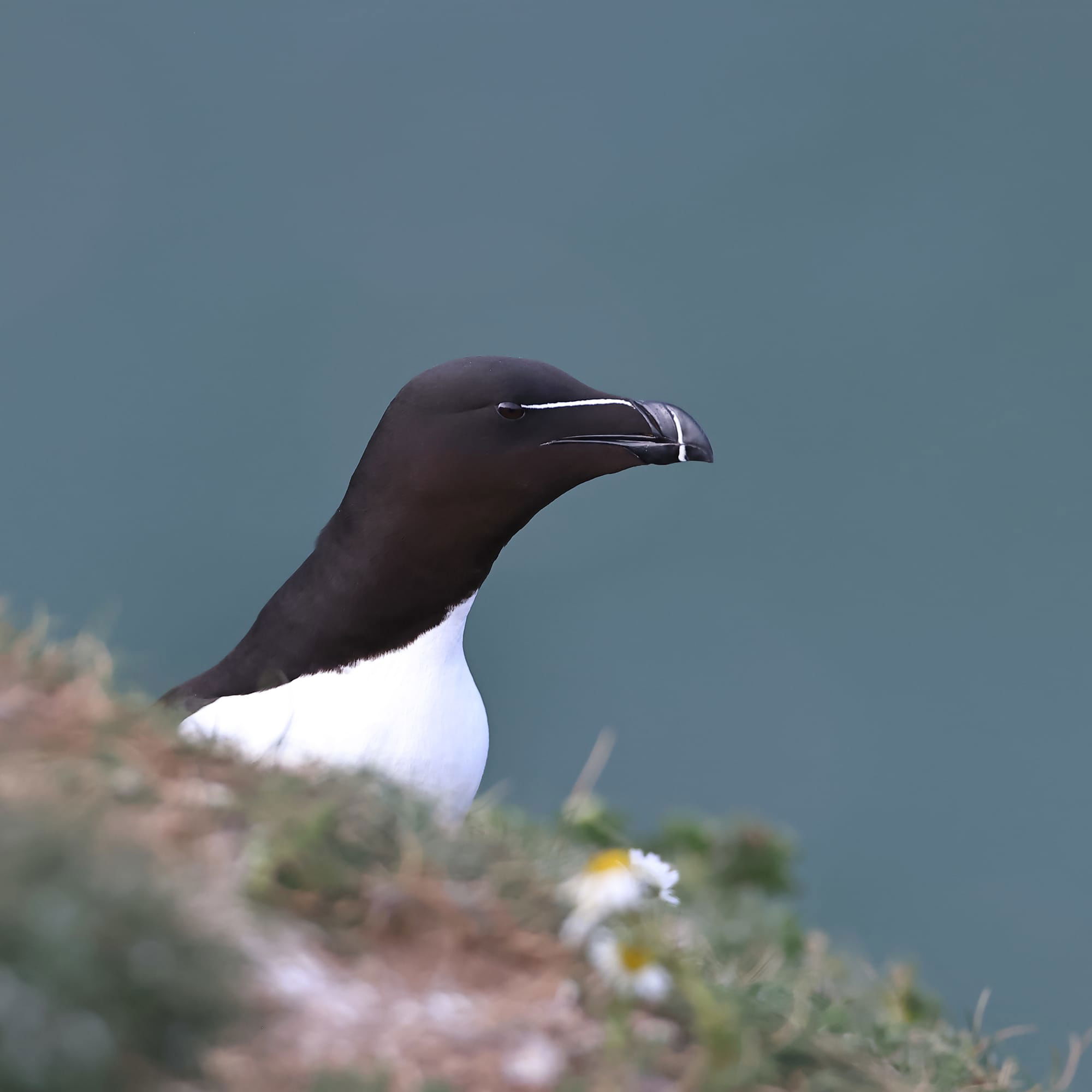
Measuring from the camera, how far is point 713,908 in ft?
11.2

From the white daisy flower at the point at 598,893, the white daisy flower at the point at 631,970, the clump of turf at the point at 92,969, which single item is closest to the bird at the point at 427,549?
the white daisy flower at the point at 598,893

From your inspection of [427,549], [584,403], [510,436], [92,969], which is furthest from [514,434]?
[92,969]

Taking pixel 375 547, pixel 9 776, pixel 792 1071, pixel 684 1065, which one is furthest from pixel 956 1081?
pixel 375 547

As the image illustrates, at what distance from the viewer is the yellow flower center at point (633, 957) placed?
211 centimetres

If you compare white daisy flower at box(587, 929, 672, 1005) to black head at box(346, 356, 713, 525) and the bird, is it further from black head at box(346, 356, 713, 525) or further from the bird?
black head at box(346, 356, 713, 525)

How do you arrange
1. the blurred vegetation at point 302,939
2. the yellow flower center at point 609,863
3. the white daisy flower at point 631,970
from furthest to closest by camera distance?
1. the yellow flower center at point 609,863
2. the white daisy flower at point 631,970
3. the blurred vegetation at point 302,939

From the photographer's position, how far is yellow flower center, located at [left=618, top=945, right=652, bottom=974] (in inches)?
83.0

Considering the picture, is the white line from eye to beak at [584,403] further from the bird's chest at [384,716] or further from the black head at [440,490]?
the bird's chest at [384,716]

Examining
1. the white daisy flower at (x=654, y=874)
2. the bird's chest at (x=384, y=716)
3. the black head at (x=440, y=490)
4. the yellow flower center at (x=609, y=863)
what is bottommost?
the yellow flower center at (x=609, y=863)

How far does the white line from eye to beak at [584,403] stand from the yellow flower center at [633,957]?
2.93 metres

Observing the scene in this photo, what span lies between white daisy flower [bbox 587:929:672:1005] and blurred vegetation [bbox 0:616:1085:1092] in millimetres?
19

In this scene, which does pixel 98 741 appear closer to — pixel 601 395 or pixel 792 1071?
pixel 792 1071

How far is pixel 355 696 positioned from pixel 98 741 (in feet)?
7.10

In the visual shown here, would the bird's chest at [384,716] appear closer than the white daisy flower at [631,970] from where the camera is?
No
